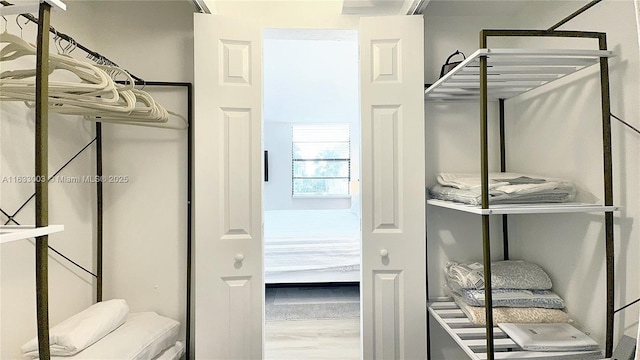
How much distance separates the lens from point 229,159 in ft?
6.04

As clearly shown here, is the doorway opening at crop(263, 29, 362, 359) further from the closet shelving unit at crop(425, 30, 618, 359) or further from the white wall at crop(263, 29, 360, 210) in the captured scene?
the closet shelving unit at crop(425, 30, 618, 359)

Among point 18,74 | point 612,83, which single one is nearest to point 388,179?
point 612,83

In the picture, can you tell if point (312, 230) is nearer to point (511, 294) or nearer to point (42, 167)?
point (511, 294)

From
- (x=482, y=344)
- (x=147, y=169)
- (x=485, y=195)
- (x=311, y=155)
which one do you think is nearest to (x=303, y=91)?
(x=311, y=155)

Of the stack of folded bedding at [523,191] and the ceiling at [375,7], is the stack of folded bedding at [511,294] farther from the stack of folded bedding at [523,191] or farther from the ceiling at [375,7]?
the ceiling at [375,7]

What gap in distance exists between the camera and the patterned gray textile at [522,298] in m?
1.62

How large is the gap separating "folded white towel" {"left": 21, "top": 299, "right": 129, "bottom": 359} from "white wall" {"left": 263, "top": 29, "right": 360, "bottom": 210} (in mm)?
1629

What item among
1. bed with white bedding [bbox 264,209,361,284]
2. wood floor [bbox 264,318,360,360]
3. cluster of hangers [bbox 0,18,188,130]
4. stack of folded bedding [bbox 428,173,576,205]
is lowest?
wood floor [bbox 264,318,360,360]

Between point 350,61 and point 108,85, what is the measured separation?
8.75 ft

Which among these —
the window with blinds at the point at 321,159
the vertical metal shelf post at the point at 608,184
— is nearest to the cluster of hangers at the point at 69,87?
the vertical metal shelf post at the point at 608,184

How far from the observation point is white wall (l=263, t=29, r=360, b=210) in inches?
119

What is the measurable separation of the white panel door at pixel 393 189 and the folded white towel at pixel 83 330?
1.20 metres

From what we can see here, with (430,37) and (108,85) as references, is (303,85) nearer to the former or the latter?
(430,37)

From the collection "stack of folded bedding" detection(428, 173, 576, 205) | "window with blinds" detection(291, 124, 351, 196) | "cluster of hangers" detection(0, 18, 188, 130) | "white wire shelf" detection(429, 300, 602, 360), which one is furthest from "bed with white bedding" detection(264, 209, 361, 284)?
"window with blinds" detection(291, 124, 351, 196)
